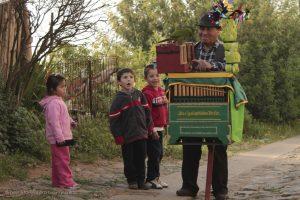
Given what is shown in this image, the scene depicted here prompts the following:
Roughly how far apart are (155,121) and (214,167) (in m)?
1.43

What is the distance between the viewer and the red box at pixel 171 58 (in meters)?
5.93

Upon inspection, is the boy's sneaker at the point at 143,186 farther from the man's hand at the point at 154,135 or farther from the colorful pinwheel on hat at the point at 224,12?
the colorful pinwheel on hat at the point at 224,12

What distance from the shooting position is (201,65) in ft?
19.7

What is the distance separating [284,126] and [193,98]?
15711mm

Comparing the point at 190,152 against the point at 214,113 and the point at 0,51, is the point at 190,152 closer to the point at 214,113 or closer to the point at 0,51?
the point at 214,113

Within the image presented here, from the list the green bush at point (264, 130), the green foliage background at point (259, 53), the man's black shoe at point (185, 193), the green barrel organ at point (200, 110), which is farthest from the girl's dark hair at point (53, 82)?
the green bush at point (264, 130)

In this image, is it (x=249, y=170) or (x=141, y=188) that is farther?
(x=249, y=170)

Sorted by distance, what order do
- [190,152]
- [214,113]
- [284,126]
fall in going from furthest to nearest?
[284,126], [190,152], [214,113]

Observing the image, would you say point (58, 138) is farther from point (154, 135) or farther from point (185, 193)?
point (185, 193)

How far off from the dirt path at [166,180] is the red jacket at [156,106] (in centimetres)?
91

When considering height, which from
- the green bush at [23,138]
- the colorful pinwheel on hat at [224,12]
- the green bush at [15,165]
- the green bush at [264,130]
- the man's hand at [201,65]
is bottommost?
the green bush at [264,130]

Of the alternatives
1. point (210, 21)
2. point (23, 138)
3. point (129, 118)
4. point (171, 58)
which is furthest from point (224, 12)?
point (23, 138)

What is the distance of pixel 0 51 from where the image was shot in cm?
996

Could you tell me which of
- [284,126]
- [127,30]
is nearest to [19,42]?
[284,126]
